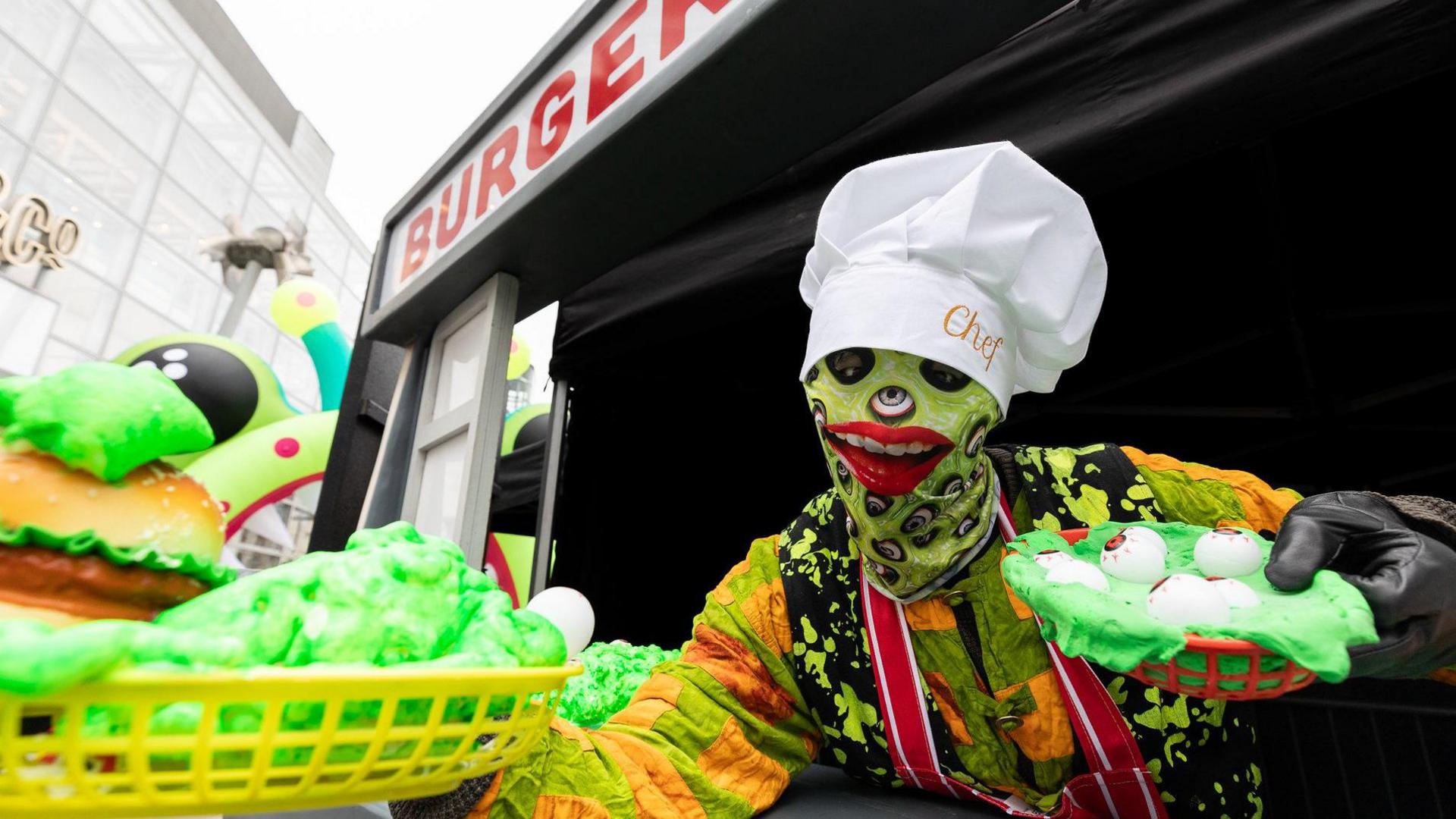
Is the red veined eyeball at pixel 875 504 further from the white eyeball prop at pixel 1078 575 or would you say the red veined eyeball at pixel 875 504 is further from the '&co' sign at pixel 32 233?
the '&co' sign at pixel 32 233

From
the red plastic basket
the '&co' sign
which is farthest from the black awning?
the '&co' sign

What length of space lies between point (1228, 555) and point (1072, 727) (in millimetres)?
424

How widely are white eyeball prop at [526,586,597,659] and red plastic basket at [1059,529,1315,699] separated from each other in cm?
53

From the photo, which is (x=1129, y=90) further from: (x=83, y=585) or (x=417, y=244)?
(x=417, y=244)

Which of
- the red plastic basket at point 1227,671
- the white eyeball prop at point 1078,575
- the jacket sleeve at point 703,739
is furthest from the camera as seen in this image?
the jacket sleeve at point 703,739

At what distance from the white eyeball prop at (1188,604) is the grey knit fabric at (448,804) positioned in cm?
72

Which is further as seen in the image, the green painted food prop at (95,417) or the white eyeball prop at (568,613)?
the white eyeball prop at (568,613)

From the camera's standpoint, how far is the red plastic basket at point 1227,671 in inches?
23.0

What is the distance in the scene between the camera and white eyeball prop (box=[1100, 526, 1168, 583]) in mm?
749

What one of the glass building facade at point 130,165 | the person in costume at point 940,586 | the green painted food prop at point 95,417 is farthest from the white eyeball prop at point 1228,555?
the glass building facade at point 130,165

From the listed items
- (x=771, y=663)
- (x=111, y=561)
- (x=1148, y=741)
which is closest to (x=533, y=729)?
(x=111, y=561)

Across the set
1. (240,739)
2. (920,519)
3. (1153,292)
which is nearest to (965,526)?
(920,519)

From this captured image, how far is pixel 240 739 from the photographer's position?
0.41 m

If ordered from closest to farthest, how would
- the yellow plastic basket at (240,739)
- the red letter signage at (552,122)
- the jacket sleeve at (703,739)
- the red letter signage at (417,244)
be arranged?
the yellow plastic basket at (240,739) < the jacket sleeve at (703,739) < the red letter signage at (552,122) < the red letter signage at (417,244)
